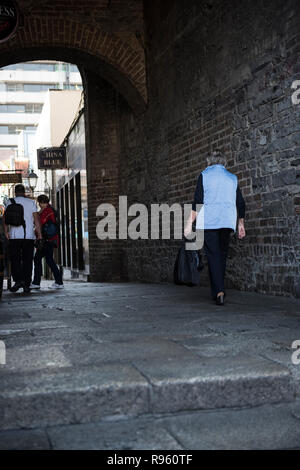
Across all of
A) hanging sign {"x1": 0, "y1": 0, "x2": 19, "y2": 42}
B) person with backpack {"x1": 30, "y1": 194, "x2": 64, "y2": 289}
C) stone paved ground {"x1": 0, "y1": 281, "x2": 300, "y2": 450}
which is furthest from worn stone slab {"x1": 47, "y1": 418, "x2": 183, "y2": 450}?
hanging sign {"x1": 0, "y1": 0, "x2": 19, "y2": 42}

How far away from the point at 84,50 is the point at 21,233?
164 inches

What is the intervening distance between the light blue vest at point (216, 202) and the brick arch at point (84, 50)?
5.84 m

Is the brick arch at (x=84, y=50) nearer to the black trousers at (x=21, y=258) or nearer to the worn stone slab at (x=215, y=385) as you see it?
the black trousers at (x=21, y=258)

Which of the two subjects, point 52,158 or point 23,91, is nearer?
point 52,158

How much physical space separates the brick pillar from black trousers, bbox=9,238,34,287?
13.0 feet

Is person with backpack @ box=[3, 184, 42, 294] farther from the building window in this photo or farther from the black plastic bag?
the building window

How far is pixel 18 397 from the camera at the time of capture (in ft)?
8.45

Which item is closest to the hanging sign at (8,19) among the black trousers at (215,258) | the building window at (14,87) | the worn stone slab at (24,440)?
the black trousers at (215,258)

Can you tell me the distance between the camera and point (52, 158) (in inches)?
760

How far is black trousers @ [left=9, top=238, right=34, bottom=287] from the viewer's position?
9.03 meters

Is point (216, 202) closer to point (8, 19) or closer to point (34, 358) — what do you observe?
point (34, 358)

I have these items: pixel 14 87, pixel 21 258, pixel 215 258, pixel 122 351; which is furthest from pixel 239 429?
pixel 14 87

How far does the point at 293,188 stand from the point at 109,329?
2816 mm
